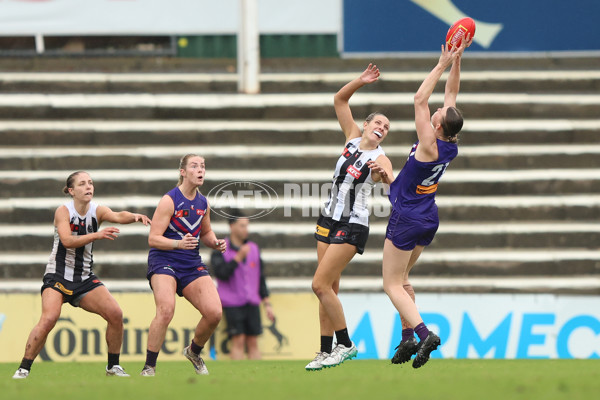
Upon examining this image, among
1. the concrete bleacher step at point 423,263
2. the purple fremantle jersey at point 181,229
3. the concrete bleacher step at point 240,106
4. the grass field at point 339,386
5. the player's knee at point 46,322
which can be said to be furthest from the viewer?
the concrete bleacher step at point 240,106

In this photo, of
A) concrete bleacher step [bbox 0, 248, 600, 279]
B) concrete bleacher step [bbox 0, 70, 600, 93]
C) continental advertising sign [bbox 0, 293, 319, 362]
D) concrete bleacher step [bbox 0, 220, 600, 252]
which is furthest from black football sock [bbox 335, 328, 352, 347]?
concrete bleacher step [bbox 0, 70, 600, 93]

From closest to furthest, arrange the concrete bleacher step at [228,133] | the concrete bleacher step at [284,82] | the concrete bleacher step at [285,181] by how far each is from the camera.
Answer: the concrete bleacher step at [285,181]
the concrete bleacher step at [228,133]
the concrete bleacher step at [284,82]

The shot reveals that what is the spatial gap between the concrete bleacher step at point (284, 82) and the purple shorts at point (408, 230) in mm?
9064

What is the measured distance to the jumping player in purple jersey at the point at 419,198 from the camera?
27.6 feet

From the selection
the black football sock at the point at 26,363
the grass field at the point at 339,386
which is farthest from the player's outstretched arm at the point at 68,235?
the grass field at the point at 339,386

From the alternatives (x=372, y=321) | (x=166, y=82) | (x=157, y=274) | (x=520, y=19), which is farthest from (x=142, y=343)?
(x=520, y=19)

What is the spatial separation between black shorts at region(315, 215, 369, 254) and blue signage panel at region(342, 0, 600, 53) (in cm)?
899

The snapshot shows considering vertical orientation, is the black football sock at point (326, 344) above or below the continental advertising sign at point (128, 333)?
above

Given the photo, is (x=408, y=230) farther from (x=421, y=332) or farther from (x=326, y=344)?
(x=326, y=344)

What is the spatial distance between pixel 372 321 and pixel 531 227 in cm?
391

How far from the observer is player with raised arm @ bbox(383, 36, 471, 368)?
841 centimetres

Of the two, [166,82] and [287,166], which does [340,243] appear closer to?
[287,166]

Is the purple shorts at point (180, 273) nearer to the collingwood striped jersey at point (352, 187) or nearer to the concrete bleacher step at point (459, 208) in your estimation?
the collingwood striped jersey at point (352, 187)

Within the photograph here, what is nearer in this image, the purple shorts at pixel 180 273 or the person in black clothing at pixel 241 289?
the purple shorts at pixel 180 273
